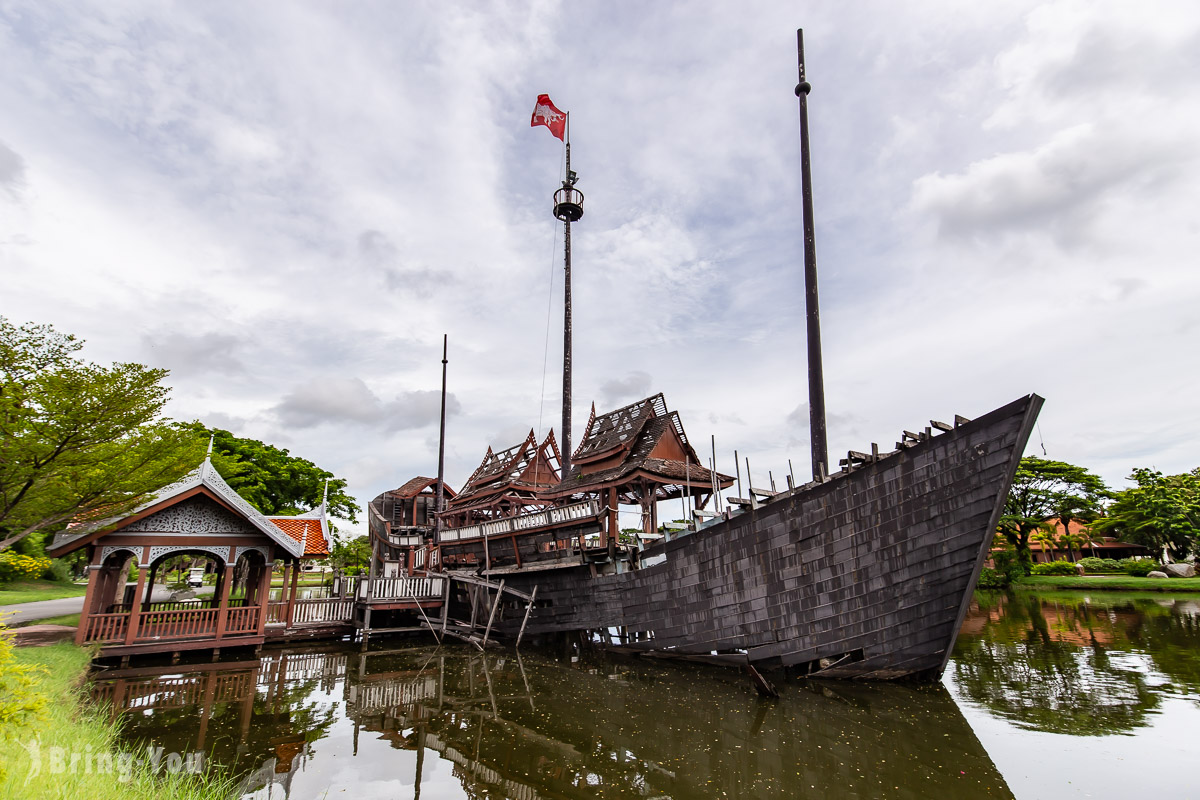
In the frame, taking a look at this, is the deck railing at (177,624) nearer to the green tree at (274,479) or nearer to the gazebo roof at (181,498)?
the gazebo roof at (181,498)

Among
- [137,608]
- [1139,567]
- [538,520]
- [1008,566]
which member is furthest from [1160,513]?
[137,608]

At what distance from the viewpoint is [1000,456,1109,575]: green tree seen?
36906 millimetres

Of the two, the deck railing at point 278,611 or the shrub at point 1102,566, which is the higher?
the shrub at point 1102,566

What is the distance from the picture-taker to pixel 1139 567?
35.9m

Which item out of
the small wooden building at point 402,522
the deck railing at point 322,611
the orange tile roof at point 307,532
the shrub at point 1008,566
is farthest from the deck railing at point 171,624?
the shrub at point 1008,566

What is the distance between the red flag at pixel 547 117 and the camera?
2708 cm

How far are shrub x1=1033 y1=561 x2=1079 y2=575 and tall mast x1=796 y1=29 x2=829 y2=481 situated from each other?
35.6m

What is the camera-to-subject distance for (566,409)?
1027 inches

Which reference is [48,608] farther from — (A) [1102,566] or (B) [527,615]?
(A) [1102,566]

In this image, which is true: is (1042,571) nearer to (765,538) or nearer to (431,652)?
(765,538)

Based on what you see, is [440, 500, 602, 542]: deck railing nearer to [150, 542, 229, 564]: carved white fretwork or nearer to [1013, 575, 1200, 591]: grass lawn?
[150, 542, 229, 564]: carved white fretwork

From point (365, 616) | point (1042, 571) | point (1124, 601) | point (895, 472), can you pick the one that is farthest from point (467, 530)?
point (1042, 571)

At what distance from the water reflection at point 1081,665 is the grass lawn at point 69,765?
1203 centimetres

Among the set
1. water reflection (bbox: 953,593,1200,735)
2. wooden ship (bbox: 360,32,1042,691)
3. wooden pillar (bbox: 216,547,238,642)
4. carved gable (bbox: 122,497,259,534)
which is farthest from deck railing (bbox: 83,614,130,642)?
water reflection (bbox: 953,593,1200,735)
